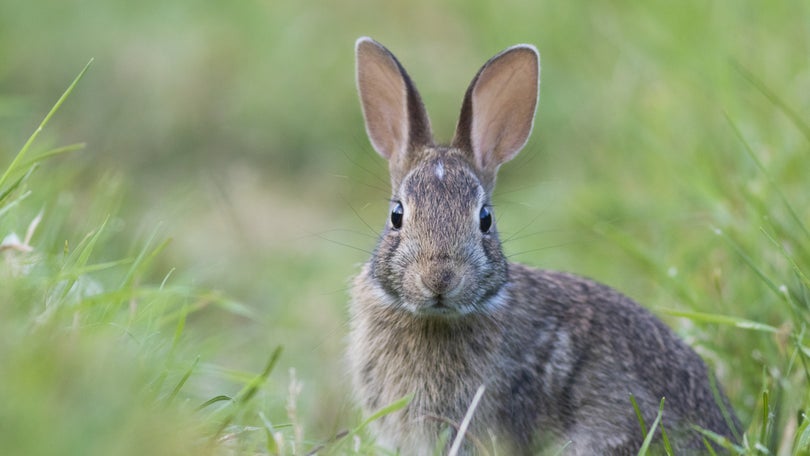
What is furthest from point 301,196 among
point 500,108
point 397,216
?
point 397,216

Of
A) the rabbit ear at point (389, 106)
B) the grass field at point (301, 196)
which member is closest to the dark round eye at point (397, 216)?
the rabbit ear at point (389, 106)

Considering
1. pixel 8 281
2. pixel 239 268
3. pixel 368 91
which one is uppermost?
pixel 368 91

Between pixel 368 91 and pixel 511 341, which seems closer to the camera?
pixel 511 341

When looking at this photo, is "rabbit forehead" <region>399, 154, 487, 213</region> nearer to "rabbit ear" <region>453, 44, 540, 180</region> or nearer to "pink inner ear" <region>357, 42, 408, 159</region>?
"rabbit ear" <region>453, 44, 540, 180</region>

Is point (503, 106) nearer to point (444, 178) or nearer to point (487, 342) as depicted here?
point (444, 178)

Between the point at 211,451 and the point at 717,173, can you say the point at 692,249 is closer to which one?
the point at 717,173

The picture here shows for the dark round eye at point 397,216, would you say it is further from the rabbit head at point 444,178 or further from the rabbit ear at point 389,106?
the rabbit ear at point 389,106

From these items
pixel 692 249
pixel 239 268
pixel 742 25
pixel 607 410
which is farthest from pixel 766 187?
pixel 239 268
